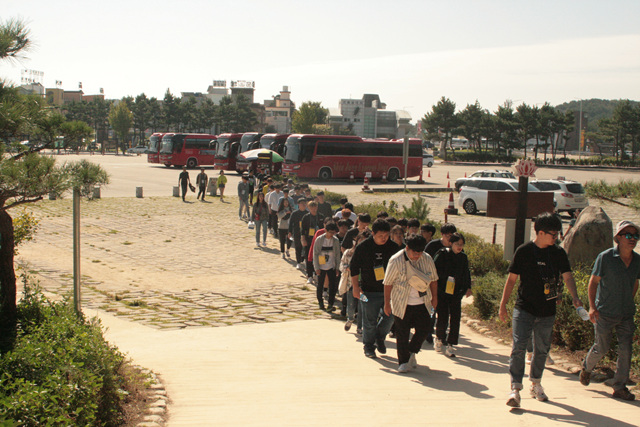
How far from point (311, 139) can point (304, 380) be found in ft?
120

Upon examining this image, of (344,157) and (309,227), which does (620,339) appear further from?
(344,157)

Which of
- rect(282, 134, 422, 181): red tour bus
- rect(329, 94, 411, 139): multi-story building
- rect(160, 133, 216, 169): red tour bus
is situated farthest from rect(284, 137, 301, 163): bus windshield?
rect(329, 94, 411, 139): multi-story building

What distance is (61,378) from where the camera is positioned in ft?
14.6

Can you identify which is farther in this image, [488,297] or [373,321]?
[488,297]

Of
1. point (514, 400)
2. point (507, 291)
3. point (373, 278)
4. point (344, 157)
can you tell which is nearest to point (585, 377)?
point (514, 400)

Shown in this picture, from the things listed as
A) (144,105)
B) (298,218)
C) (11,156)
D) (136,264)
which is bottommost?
(136,264)

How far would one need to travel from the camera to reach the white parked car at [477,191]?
85.7 feet

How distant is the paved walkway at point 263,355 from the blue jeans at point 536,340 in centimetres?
32

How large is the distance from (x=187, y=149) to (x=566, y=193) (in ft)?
117

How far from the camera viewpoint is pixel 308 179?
43.5 meters

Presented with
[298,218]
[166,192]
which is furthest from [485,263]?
[166,192]

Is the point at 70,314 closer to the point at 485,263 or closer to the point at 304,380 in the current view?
the point at 304,380

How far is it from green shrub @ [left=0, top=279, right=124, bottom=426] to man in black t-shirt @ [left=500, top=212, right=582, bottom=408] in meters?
3.46

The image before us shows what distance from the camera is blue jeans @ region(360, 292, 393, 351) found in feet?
24.4
